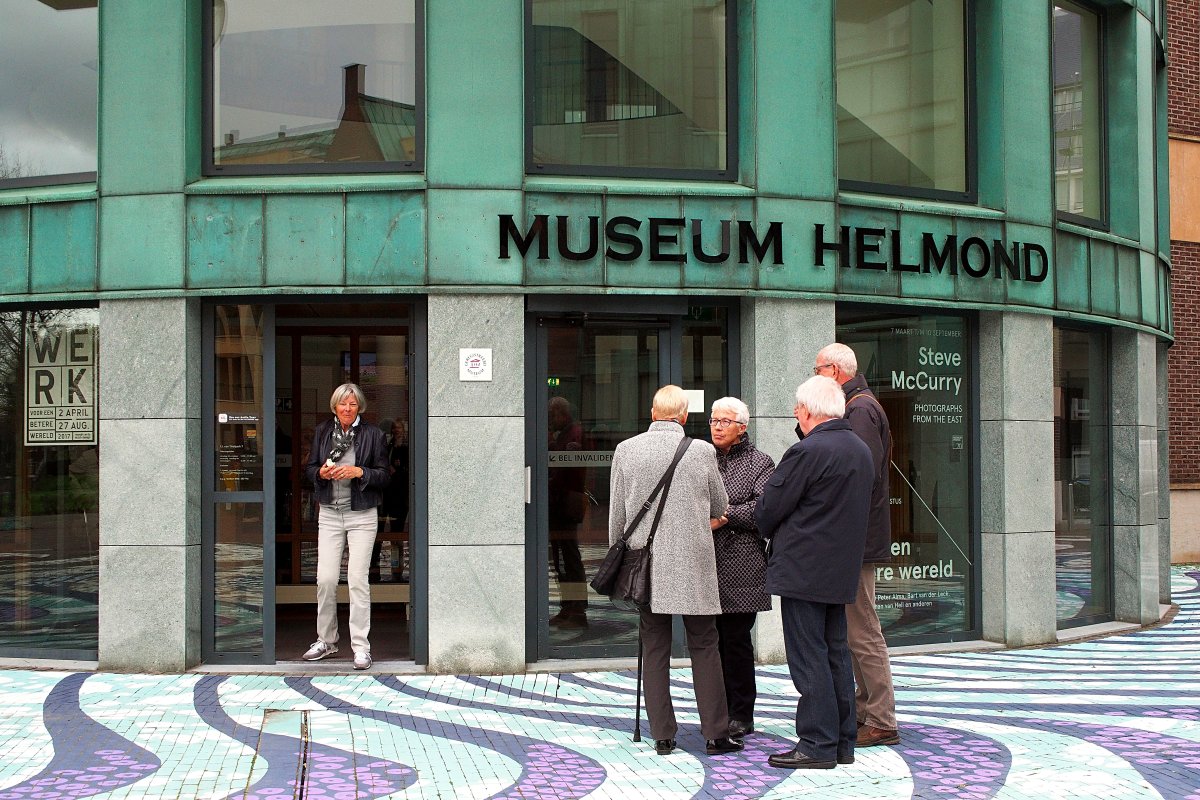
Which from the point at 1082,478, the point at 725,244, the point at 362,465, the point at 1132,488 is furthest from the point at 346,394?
the point at 1132,488

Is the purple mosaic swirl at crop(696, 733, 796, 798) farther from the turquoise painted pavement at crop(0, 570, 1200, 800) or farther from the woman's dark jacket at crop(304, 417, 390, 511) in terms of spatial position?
the woman's dark jacket at crop(304, 417, 390, 511)

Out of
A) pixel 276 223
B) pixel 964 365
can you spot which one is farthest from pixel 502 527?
pixel 964 365

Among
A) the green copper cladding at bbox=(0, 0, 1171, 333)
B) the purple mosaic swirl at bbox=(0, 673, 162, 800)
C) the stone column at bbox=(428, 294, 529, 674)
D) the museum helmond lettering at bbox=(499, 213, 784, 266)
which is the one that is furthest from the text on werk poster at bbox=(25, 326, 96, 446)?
the museum helmond lettering at bbox=(499, 213, 784, 266)

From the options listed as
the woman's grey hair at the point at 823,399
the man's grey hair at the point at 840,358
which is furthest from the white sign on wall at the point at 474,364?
the woman's grey hair at the point at 823,399

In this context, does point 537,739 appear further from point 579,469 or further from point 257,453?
point 257,453

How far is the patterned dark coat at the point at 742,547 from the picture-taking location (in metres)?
7.19

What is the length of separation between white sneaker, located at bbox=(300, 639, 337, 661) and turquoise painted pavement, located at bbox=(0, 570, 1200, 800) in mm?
467

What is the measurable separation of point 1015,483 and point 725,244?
3191mm

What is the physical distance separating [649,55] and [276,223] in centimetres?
305

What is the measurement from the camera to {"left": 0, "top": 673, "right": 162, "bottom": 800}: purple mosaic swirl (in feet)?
20.1

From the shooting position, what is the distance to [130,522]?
30.8 ft

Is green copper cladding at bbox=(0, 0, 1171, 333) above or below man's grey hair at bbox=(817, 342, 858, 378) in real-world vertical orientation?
above

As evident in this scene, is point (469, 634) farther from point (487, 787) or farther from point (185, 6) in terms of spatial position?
point (185, 6)

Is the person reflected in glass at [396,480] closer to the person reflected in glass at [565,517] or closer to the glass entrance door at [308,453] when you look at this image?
the glass entrance door at [308,453]
